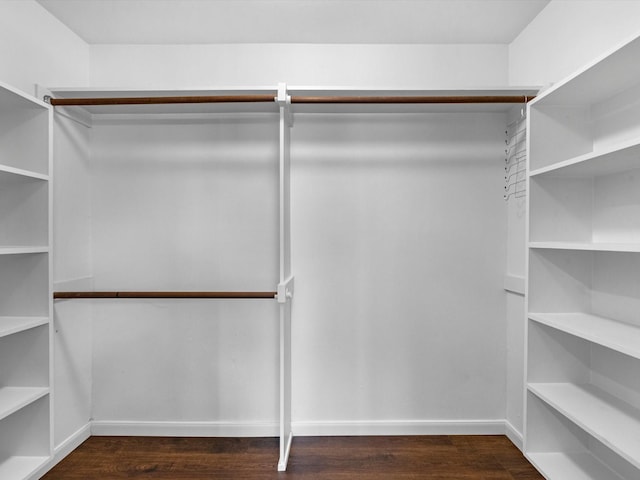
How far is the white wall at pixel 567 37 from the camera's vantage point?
5.28 feet

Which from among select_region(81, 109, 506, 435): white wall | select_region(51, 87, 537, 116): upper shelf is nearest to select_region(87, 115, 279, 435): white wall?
select_region(81, 109, 506, 435): white wall

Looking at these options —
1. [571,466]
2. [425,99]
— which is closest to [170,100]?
[425,99]

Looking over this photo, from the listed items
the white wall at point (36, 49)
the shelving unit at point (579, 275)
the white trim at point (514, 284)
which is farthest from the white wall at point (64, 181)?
the white trim at point (514, 284)

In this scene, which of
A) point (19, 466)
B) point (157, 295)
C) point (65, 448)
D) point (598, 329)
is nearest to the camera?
point (598, 329)

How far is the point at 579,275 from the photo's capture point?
1881 mm

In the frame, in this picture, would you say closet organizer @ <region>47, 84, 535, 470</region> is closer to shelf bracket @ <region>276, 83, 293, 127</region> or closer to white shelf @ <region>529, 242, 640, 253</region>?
shelf bracket @ <region>276, 83, 293, 127</region>

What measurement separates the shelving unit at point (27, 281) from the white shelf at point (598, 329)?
2394 mm

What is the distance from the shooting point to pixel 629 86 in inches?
63.1

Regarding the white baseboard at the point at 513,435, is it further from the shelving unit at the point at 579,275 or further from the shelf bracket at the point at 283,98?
the shelf bracket at the point at 283,98

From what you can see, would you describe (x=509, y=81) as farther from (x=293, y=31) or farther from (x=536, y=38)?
(x=293, y=31)

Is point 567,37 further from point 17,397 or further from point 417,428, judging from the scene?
point 17,397

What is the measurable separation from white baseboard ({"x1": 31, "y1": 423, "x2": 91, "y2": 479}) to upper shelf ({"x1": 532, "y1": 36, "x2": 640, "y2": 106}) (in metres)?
2.92

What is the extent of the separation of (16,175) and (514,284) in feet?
8.61

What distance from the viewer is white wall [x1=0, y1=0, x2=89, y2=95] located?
1869 mm
